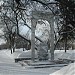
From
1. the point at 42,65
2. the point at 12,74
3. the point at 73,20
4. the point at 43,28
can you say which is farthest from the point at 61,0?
the point at 43,28

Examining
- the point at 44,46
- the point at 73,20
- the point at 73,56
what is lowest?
the point at 73,56

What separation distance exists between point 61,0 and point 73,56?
14488 millimetres

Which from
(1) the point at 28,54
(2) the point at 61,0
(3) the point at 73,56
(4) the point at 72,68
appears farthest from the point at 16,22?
(4) the point at 72,68

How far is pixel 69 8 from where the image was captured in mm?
17000

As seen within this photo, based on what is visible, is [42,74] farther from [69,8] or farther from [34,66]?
[69,8]

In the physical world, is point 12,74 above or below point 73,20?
below

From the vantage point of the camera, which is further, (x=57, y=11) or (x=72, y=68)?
(x=57, y=11)

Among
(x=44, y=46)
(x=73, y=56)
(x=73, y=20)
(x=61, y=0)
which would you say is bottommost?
(x=73, y=56)

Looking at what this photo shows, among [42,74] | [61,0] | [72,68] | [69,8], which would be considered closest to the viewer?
[72,68]

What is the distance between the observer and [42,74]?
12.5 metres

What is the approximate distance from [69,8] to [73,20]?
61.7 inches

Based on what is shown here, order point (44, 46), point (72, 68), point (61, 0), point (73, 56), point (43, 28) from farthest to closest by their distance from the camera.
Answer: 1. point (43, 28)
2. point (73, 56)
3. point (44, 46)
4. point (61, 0)
5. point (72, 68)

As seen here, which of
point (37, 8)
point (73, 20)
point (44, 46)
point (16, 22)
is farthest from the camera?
point (16, 22)

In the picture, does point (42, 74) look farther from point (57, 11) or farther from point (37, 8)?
point (37, 8)
